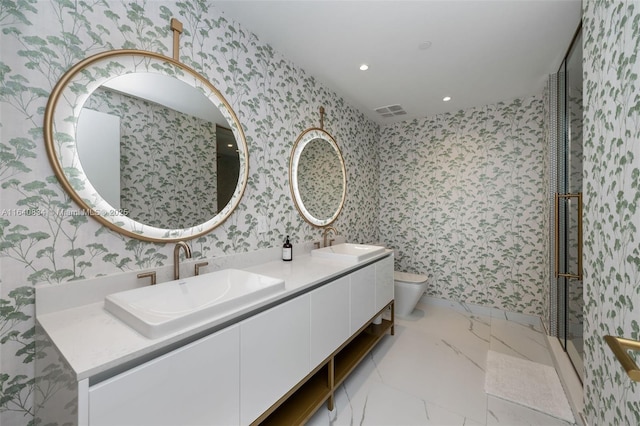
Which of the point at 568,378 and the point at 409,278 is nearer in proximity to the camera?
the point at 568,378

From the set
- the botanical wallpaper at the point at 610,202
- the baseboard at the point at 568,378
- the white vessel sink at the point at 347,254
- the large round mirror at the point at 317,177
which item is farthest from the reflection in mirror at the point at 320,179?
the baseboard at the point at 568,378

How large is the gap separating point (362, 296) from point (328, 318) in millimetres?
484

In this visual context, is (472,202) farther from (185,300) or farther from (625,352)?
(185,300)

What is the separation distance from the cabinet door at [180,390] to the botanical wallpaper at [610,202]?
145 cm

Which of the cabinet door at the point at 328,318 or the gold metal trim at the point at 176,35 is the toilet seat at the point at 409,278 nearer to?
the cabinet door at the point at 328,318

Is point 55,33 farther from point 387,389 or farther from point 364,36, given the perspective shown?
point 387,389

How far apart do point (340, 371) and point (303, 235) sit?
109cm

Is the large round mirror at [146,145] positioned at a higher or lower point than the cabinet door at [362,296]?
higher

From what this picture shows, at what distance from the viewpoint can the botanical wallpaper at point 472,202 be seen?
9.25 ft

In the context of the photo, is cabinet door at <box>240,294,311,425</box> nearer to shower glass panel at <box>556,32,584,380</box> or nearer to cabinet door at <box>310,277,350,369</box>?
cabinet door at <box>310,277,350,369</box>

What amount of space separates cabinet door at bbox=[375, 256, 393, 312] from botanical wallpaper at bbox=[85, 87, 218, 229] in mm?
1472

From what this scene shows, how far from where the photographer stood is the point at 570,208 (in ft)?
6.65

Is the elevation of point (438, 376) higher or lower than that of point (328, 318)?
lower

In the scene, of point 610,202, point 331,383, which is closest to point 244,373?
point 331,383
